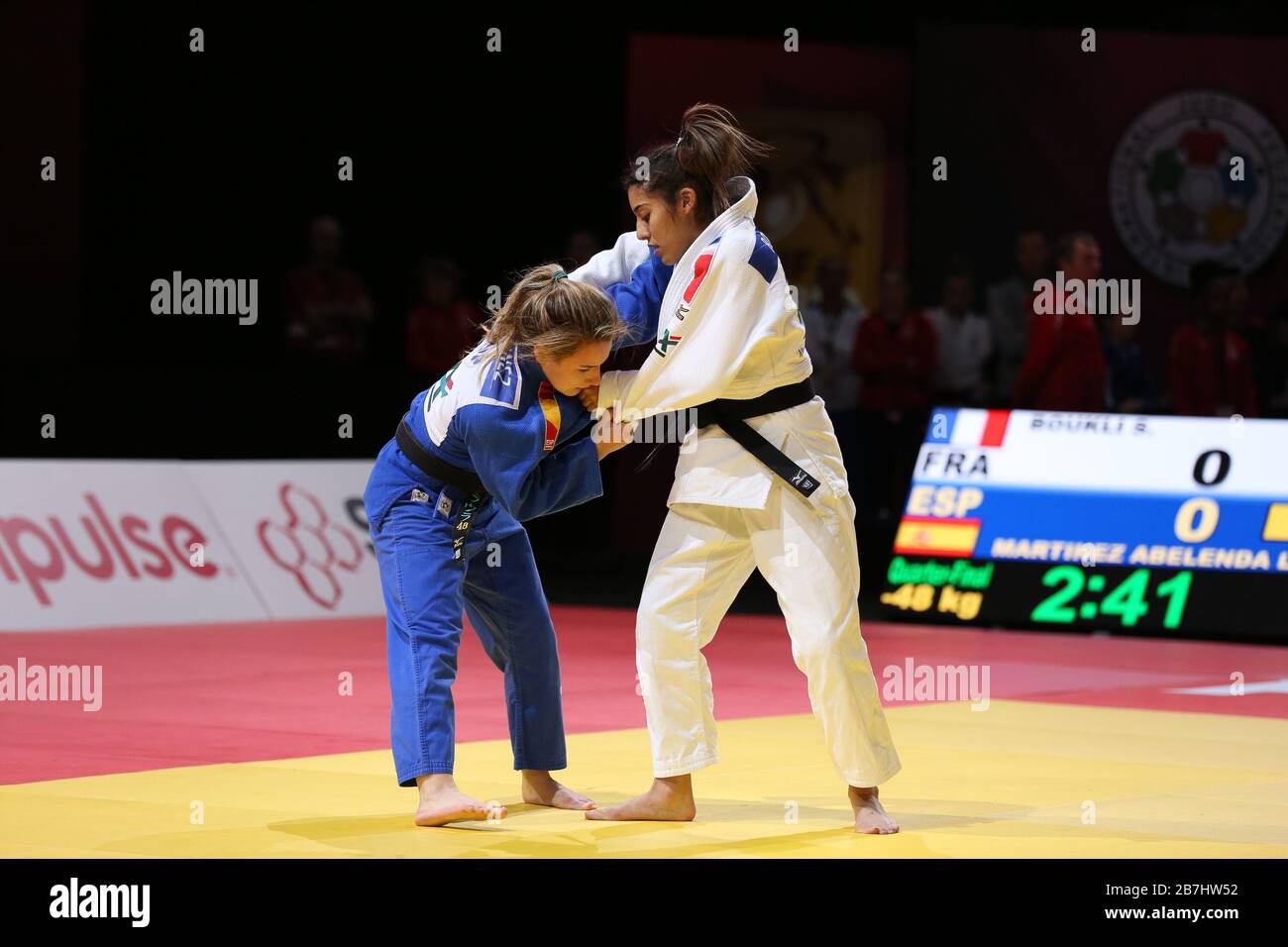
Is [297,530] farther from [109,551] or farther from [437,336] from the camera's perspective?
[437,336]

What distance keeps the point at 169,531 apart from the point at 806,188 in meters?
6.63

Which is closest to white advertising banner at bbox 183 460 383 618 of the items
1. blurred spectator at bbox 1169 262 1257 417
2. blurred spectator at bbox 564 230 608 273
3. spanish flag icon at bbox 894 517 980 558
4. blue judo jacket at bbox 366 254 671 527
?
blurred spectator at bbox 564 230 608 273

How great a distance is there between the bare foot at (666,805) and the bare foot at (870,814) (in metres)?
0.38

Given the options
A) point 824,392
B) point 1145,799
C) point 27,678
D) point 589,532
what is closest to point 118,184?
point 589,532

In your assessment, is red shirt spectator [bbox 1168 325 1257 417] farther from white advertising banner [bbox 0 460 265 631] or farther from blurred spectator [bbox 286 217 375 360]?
white advertising banner [bbox 0 460 265 631]

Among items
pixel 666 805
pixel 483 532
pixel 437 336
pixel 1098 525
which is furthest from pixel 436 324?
pixel 666 805

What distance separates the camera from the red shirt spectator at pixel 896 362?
491 inches

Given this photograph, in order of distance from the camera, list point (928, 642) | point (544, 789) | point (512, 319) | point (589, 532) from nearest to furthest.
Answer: point (512, 319)
point (544, 789)
point (928, 642)
point (589, 532)

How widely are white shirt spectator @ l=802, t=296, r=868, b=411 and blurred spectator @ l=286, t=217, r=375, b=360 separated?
112 inches

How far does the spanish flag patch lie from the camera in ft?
15.3

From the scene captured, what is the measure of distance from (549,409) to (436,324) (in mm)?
7752

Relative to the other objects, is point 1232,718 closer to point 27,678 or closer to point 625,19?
point 27,678

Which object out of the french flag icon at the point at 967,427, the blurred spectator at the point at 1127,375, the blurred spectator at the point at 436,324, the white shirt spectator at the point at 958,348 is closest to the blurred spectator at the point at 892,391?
the white shirt spectator at the point at 958,348

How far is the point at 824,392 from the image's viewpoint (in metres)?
13.0
